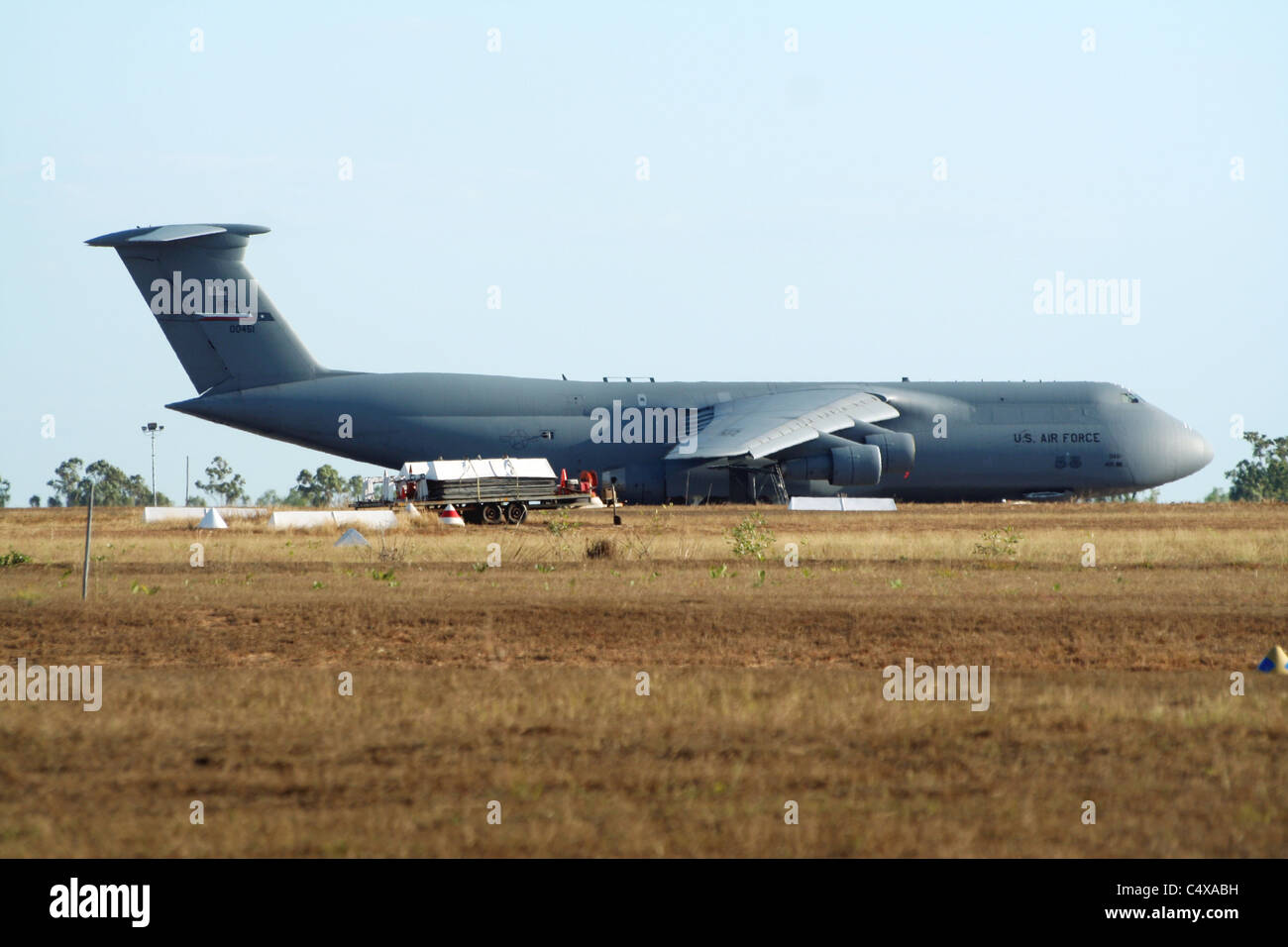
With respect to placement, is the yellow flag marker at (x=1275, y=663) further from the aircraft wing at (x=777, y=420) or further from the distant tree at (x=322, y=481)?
the distant tree at (x=322, y=481)

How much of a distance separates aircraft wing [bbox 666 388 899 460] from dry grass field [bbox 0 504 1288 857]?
65.3 ft

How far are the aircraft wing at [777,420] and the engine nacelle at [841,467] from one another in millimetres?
967

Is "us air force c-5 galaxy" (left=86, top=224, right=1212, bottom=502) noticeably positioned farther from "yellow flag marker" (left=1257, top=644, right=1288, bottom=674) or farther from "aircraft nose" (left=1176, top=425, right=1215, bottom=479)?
"yellow flag marker" (left=1257, top=644, right=1288, bottom=674)

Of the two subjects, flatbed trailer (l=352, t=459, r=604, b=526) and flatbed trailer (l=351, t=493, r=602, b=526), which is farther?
flatbed trailer (l=351, t=493, r=602, b=526)

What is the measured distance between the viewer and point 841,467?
46969mm

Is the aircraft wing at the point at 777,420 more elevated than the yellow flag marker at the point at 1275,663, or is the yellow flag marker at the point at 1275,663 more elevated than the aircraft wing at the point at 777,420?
the aircraft wing at the point at 777,420

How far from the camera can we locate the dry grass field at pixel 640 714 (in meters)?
7.53

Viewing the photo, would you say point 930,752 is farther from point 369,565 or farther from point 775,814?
point 369,565

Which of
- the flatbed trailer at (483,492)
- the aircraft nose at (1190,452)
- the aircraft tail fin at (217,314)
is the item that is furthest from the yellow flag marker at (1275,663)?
the aircraft nose at (1190,452)

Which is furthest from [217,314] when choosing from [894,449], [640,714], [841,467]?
[640,714]

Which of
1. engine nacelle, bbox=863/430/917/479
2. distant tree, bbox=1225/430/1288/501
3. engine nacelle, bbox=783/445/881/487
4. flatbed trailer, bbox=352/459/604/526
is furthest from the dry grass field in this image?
distant tree, bbox=1225/430/1288/501

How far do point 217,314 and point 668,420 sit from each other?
16.0 m

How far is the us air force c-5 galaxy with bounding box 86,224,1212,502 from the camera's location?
152ft

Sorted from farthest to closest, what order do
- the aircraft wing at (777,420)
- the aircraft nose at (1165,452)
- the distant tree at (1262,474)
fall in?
1. the distant tree at (1262,474)
2. the aircraft nose at (1165,452)
3. the aircraft wing at (777,420)
